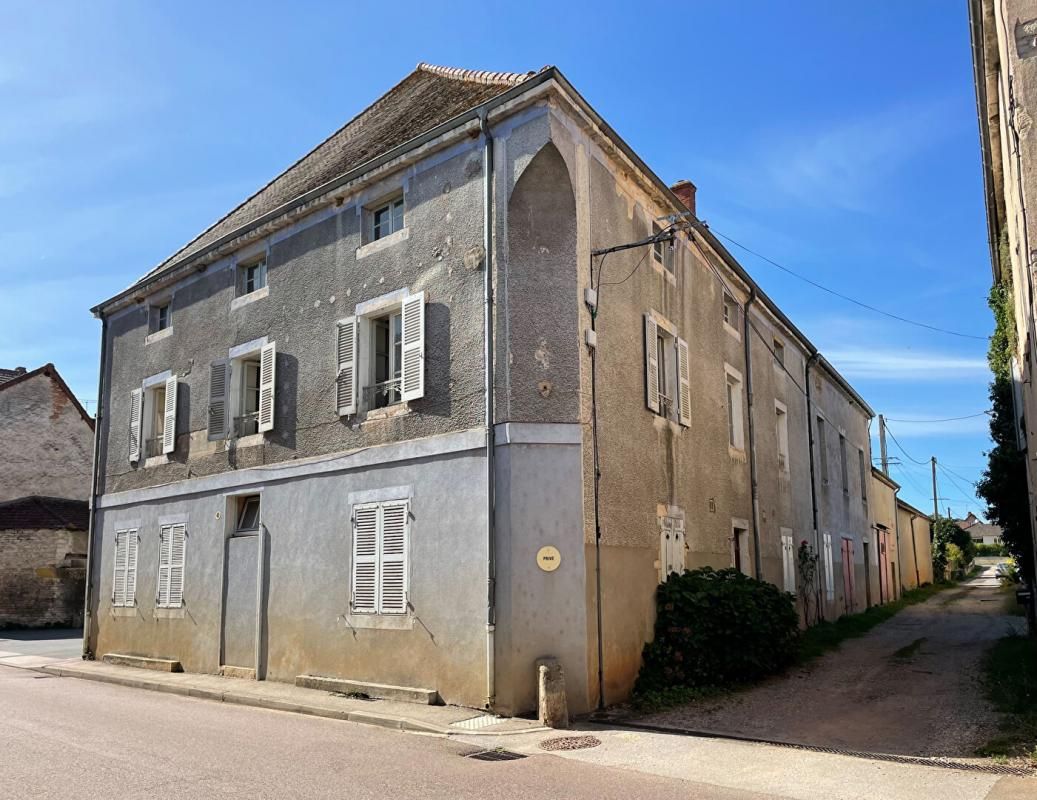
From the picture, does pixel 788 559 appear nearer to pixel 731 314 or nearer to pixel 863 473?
pixel 731 314

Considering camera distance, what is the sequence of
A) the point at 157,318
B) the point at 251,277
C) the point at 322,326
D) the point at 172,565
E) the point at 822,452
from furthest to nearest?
the point at 822,452 → the point at 157,318 → the point at 172,565 → the point at 251,277 → the point at 322,326

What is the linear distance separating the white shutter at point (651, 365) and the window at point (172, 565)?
8487 mm

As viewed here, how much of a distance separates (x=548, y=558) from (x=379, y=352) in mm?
4406

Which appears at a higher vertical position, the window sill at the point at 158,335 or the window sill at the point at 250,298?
the window sill at the point at 250,298

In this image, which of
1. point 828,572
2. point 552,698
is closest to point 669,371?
point 552,698

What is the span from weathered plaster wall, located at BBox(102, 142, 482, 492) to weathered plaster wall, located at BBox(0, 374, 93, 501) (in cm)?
1281

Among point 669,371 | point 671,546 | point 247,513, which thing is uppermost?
point 669,371

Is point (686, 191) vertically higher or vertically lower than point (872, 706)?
higher

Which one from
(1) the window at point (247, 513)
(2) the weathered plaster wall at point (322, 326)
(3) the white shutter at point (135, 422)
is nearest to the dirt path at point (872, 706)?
(2) the weathered plaster wall at point (322, 326)

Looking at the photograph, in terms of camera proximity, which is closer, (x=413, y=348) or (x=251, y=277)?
(x=413, y=348)

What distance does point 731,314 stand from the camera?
17438 millimetres

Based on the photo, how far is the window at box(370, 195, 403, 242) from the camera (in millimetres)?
12680

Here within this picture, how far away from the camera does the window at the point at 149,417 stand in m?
16.6

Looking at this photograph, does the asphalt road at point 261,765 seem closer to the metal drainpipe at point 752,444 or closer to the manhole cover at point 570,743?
the manhole cover at point 570,743
